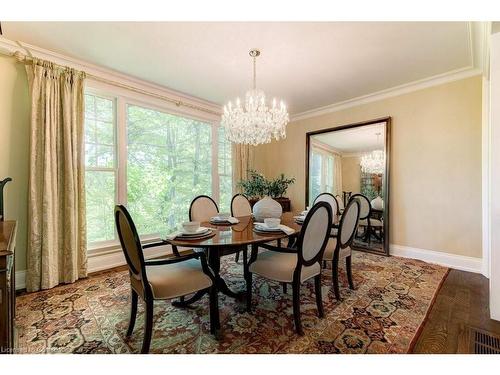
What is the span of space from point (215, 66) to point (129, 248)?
90.9 inches

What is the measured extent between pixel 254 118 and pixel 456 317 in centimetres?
252

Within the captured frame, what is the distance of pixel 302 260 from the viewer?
170 centimetres

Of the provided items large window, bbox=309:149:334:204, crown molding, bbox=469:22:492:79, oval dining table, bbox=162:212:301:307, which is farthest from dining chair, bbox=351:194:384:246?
crown molding, bbox=469:22:492:79

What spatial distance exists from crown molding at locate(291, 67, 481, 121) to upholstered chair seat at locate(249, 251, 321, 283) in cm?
307

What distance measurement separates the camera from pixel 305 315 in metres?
1.90

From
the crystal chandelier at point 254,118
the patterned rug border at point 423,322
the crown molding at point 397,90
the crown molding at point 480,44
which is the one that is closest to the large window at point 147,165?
the crystal chandelier at point 254,118

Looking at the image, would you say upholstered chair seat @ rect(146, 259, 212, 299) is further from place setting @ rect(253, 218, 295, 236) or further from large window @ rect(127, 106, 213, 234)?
large window @ rect(127, 106, 213, 234)

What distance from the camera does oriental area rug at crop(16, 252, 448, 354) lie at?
1.52 metres

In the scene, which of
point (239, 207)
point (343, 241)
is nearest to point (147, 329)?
point (343, 241)

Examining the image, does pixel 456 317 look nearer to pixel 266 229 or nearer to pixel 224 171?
pixel 266 229

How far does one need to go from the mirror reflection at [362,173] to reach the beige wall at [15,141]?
13.6 feet

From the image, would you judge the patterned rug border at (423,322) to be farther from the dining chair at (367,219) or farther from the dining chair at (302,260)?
the dining chair at (367,219)

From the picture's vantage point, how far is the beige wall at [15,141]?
2377 mm

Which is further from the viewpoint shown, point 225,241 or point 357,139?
point 357,139
